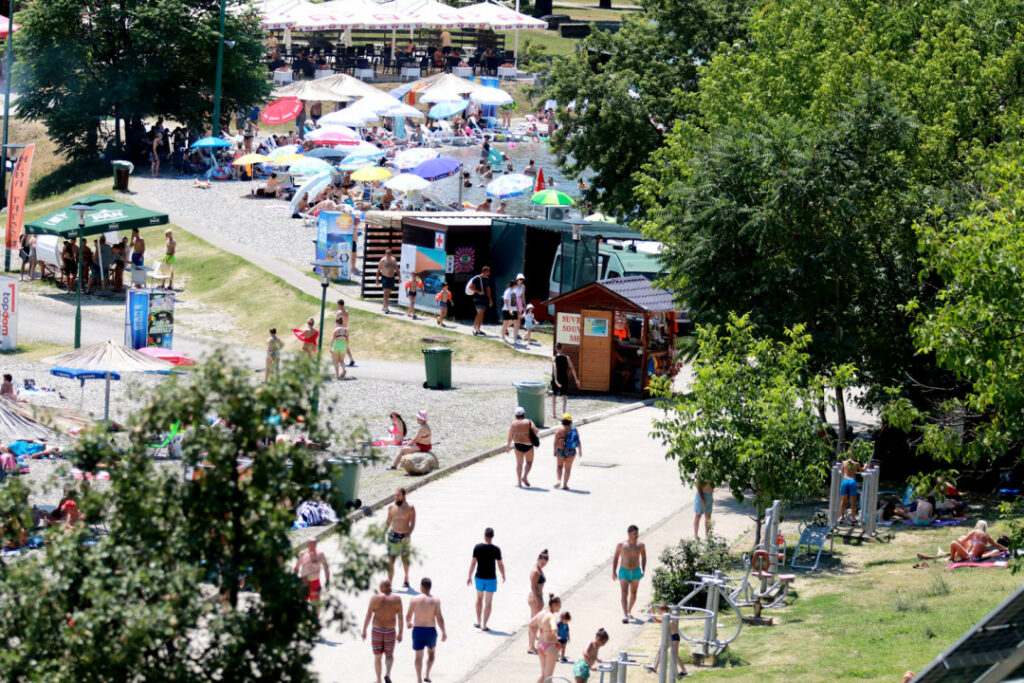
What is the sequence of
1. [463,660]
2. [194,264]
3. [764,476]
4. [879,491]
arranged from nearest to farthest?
[463,660] < [764,476] < [879,491] < [194,264]

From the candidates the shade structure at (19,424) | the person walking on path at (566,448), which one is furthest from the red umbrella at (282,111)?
the person walking on path at (566,448)

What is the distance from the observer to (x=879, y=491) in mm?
25047

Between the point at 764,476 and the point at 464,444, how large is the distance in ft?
27.2

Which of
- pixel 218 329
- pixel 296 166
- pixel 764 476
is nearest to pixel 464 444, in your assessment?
pixel 764 476

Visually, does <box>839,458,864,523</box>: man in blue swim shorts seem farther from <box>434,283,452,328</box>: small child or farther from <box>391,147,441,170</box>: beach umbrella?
<box>391,147,441,170</box>: beach umbrella

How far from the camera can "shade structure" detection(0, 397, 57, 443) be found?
24.8 metres

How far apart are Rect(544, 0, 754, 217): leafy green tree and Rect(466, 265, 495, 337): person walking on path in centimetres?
536

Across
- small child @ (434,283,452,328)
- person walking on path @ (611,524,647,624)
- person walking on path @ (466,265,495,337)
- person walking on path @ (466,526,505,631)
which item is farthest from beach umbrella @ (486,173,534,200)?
person walking on path @ (466,526,505,631)

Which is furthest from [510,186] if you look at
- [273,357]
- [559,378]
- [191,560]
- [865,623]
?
[191,560]

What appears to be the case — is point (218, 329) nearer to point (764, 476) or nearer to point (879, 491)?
point (879, 491)

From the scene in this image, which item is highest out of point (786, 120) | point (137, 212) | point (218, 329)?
point (786, 120)

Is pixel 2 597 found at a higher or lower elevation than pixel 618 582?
higher

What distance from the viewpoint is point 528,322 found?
34750 millimetres

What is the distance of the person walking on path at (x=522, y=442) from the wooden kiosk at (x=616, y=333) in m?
6.39
